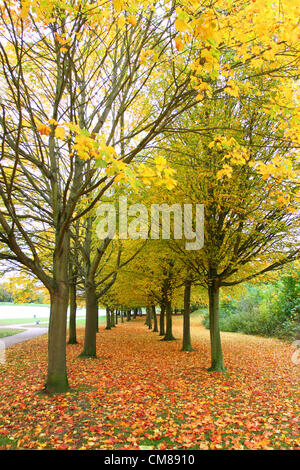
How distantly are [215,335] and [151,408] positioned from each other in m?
3.80

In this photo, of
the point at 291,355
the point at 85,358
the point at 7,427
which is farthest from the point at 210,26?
the point at 291,355

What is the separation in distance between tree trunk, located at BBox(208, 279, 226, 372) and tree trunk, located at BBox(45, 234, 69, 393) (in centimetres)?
446

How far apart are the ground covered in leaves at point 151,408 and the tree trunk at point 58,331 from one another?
0.96 feet

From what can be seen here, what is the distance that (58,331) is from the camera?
5.71 metres

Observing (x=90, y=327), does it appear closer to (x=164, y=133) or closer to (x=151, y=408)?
(x=151, y=408)

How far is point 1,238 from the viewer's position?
204 inches

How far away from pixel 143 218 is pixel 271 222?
13.1 ft

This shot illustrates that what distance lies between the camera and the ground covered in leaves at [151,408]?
387 centimetres

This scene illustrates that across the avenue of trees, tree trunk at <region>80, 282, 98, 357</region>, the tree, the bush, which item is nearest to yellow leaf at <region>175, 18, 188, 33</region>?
the avenue of trees

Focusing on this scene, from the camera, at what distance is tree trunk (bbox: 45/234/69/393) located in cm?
565

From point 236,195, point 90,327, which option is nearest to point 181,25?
point 236,195

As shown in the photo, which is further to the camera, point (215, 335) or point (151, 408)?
point (215, 335)

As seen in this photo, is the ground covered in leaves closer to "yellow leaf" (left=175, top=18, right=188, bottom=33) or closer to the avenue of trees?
the avenue of trees

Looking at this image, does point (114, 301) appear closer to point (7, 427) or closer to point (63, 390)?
point (63, 390)
